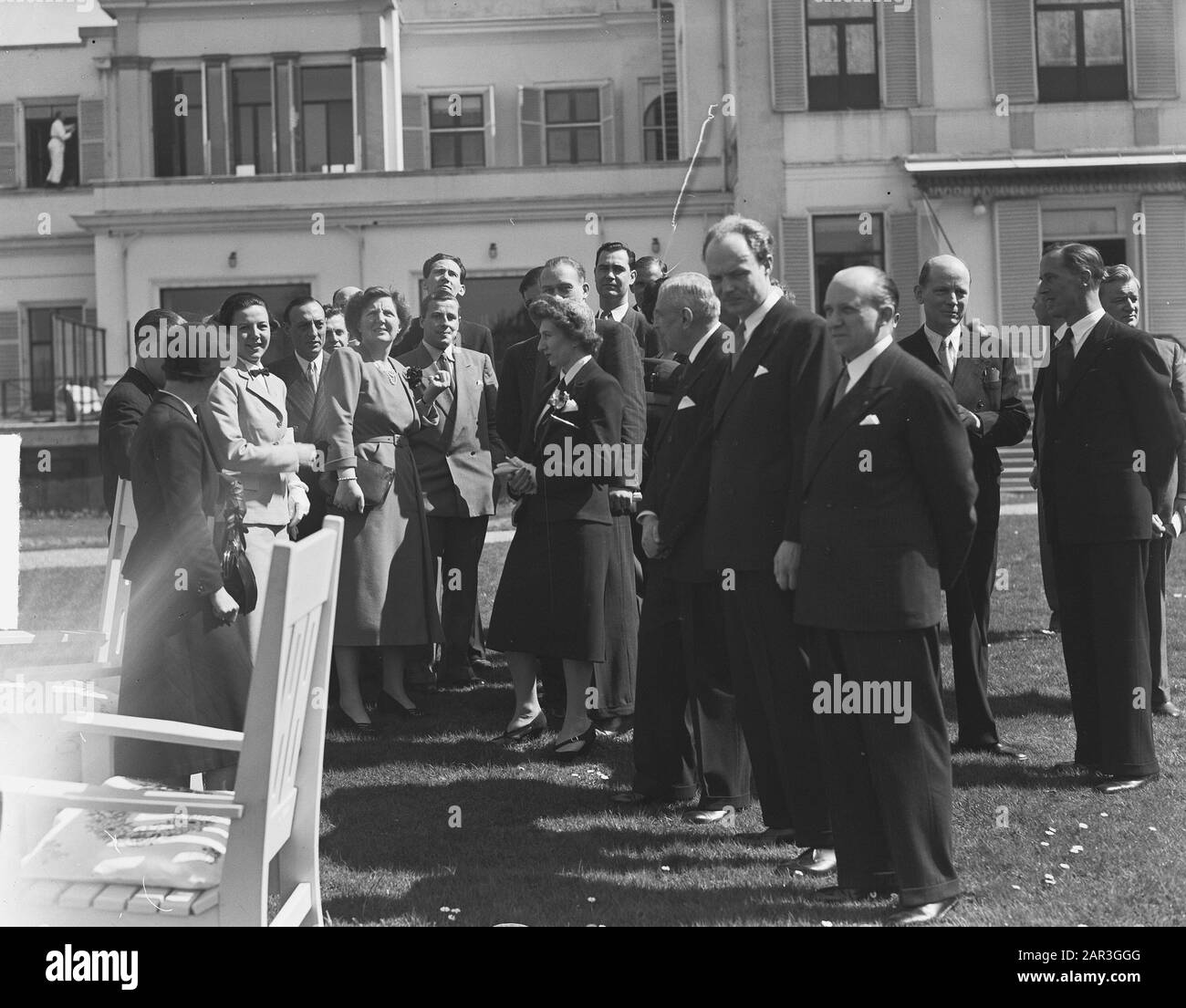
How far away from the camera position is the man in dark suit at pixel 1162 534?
7.02 meters

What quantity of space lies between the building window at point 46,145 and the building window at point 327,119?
5723 millimetres

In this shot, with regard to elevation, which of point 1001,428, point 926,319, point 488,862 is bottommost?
point 488,862

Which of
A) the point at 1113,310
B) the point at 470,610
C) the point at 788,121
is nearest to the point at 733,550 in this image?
the point at 470,610

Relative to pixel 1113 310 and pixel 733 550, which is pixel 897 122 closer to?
pixel 1113 310

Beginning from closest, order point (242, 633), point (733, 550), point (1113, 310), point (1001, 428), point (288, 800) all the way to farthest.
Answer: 1. point (288, 800)
2. point (733, 550)
3. point (242, 633)
4. point (1001, 428)
5. point (1113, 310)

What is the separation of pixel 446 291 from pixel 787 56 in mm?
19619

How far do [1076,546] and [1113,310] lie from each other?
2.56 metres

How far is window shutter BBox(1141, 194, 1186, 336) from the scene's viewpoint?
83.8ft

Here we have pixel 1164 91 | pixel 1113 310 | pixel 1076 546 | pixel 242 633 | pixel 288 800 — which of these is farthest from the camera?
pixel 1164 91

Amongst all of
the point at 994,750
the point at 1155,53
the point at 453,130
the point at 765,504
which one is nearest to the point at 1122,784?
the point at 994,750

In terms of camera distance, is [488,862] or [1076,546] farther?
[1076,546]

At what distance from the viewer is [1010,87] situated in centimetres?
2573

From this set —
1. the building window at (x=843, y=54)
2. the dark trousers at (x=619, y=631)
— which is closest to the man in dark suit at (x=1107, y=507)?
the dark trousers at (x=619, y=631)

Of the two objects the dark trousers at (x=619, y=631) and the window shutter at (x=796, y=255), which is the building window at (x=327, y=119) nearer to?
the window shutter at (x=796, y=255)
